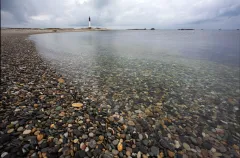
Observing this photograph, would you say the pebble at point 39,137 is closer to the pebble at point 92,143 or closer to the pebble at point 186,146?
the pebble at point 92,143

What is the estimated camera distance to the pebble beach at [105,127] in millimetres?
4150

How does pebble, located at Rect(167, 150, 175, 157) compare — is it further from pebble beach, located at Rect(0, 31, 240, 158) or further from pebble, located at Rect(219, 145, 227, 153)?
pebble, located at Rect(219, 145, 227, 153)

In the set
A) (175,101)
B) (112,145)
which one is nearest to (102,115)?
(112,145)

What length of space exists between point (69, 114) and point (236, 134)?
716 cm

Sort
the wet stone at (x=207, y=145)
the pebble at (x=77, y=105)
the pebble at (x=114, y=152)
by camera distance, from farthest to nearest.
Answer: the pebble at (x=77, y=105), the wet stone at (x=207, y=145), the pebble at (x=114, y=152)

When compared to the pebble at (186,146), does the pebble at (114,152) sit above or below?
above

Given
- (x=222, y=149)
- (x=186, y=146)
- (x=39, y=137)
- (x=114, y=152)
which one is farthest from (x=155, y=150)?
(x=39, y=137)

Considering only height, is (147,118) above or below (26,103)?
below

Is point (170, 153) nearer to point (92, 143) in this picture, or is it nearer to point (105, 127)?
point (105, 127)

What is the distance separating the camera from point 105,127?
5.19 metres

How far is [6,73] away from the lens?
1038 cm

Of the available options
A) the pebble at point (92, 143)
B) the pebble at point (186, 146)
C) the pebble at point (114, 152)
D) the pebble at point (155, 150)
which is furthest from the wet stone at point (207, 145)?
the pebble at point (92, 143)

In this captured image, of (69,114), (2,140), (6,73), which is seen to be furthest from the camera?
(6,73)

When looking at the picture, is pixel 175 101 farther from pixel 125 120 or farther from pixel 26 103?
pixel 26 103
